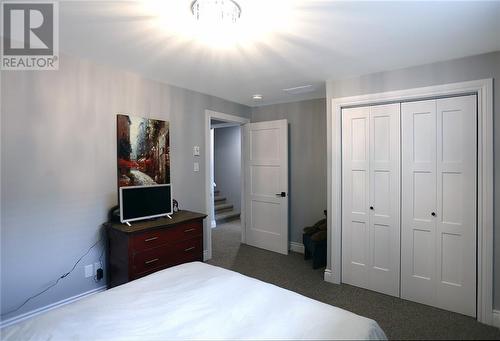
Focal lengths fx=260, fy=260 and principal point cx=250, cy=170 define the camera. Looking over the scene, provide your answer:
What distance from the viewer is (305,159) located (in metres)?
3.68

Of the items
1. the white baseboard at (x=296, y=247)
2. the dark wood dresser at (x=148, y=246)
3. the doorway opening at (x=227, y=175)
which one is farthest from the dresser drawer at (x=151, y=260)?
the doorway opening at (x=227, y=175)

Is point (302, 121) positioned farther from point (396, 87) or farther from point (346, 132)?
point (396, 87)

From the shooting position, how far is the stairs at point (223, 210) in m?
5.59

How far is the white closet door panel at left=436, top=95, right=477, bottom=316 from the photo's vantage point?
201cm

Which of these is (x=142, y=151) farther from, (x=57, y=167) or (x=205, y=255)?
(x=205, y=255)

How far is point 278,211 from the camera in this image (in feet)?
12.2

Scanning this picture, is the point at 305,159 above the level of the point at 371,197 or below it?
above

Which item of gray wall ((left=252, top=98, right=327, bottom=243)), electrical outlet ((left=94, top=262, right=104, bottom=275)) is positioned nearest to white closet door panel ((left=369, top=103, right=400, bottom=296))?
gray wall ((left=252, top=98, right=327, bottom=243))

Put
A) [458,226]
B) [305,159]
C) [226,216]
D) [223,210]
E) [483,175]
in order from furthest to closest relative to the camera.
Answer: [223,210], [226,216], [305,159], [458,226], [483,175]

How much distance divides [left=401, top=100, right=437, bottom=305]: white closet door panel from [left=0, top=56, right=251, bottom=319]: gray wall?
2.52 metres

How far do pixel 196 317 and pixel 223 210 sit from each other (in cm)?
493

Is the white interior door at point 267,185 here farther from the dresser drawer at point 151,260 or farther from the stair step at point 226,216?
the dresser drawer at point 151,260

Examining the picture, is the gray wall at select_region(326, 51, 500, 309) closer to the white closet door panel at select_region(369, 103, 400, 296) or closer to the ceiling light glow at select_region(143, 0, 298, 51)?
the white closet door panel at select_region(369, 103, 400, 296)

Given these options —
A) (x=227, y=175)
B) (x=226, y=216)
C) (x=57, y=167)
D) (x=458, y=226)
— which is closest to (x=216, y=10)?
(x=57, y=167)
